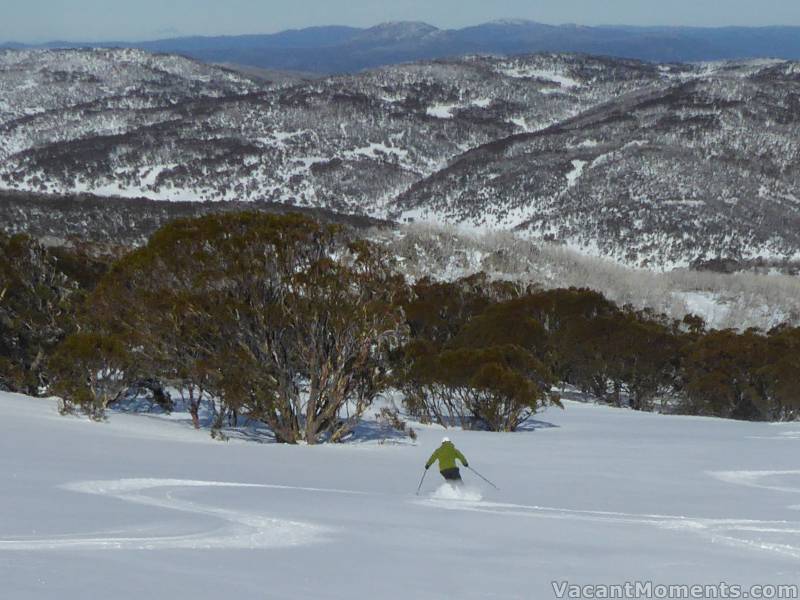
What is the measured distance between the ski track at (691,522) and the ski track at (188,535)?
1.73m

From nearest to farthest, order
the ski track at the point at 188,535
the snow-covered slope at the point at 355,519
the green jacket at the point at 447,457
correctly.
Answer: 1. the snow-covered slope at the point at 355,519
2. the ski track at the point at 188,535
3. the green jacket at the point at 447,457

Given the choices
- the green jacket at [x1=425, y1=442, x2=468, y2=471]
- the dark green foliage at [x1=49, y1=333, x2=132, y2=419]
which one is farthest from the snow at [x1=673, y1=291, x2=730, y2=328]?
the green jacket at [x1=425, y1=442, x2=468, y2=471]

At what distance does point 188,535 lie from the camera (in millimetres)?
7629

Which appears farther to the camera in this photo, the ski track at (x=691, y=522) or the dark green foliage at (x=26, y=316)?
the dark green foliage at (x=26, y=316)

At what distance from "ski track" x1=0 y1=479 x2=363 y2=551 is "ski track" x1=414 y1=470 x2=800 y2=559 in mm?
1734

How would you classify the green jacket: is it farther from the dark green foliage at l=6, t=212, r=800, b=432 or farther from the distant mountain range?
the distant mountain range

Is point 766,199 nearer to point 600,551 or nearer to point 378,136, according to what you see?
point 378,136

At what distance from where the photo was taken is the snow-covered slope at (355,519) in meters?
6.48

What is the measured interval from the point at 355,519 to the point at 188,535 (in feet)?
6.36

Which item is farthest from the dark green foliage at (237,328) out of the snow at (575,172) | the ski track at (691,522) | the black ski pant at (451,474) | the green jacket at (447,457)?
the snow at (575,172)

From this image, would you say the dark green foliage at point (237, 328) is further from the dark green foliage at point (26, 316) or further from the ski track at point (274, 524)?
the ski track at point (274, 524)

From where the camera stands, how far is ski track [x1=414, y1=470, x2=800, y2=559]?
8.66 m

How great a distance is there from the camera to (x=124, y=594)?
563 centimetres

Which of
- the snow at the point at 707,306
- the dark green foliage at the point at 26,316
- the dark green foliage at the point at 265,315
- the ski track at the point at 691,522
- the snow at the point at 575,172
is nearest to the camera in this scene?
the ski track at the point at 691,522
